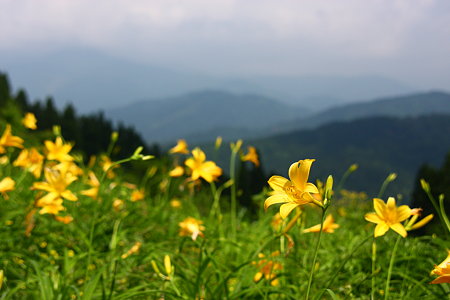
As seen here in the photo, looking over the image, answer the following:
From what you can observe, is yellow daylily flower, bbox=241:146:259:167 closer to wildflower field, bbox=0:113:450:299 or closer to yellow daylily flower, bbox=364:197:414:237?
wildflower field, bbox=0:113:450:299

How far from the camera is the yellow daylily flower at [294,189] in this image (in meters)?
1.14

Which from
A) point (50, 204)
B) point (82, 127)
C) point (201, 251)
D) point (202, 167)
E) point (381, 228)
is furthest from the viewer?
point (82, 127)

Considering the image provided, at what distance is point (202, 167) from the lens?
97.7 inches

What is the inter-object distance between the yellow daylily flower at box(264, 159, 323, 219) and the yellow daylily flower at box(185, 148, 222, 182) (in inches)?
46.0

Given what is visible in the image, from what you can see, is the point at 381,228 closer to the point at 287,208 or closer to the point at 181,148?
the point at 287,208

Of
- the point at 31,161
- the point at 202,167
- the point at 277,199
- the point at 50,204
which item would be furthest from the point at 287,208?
the point at 31,161

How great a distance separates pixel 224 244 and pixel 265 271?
32.1 inches

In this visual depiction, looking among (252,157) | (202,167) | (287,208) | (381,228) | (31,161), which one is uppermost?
(287,208)

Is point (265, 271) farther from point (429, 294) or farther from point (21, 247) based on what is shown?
point (21, 247)

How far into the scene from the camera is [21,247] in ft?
8.77

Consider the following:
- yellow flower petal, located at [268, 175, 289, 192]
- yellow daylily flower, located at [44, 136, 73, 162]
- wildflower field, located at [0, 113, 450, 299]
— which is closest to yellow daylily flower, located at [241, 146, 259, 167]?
wildflower field, located at [0, 113, 450, 299]

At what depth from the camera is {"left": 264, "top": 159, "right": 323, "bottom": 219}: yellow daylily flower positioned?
3.74 ft

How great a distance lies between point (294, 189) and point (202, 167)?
4.35 feet

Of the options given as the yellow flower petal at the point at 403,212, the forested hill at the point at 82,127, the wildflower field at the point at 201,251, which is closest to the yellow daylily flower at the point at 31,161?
the wildflower field at the point at 201,251
